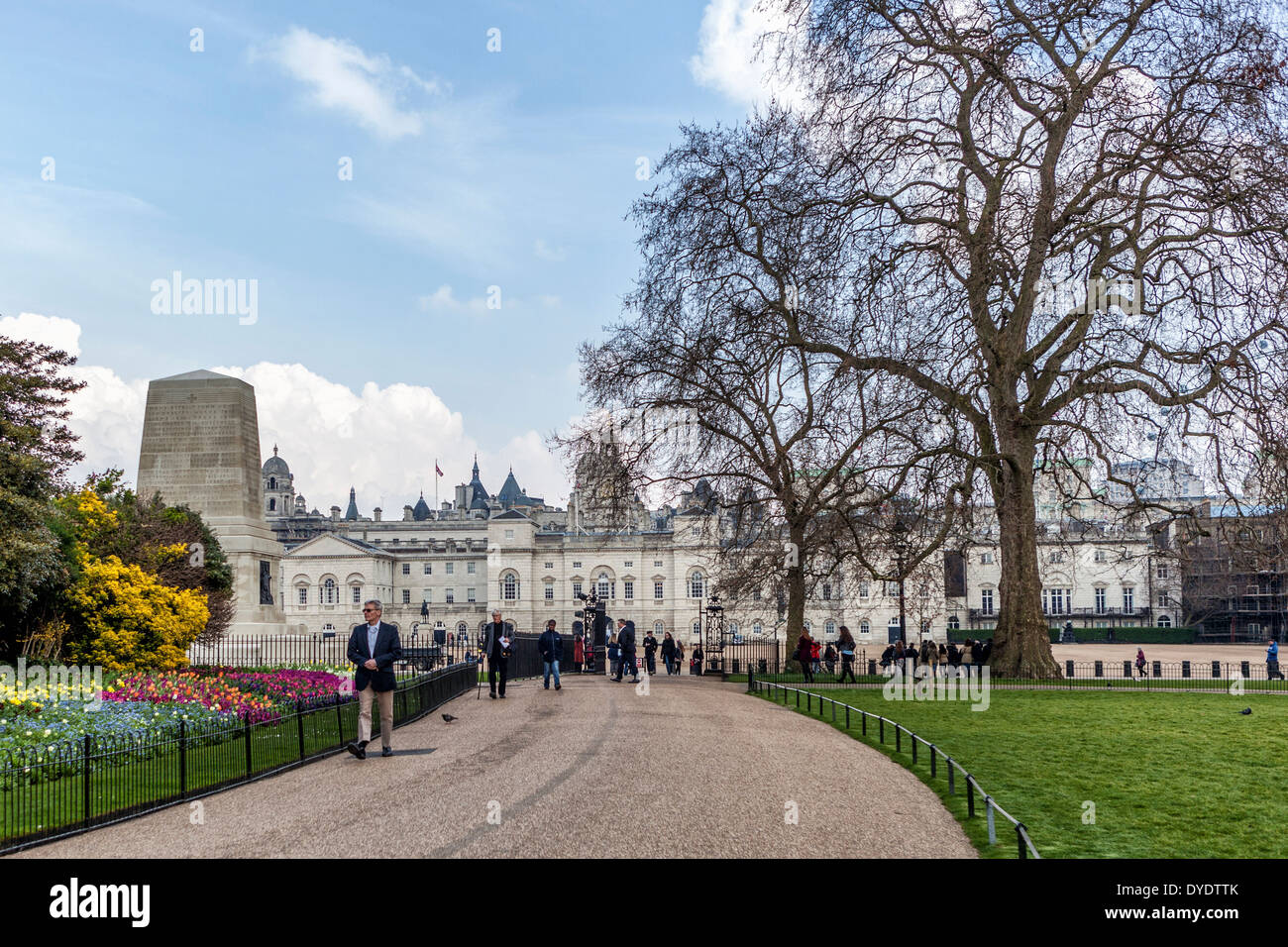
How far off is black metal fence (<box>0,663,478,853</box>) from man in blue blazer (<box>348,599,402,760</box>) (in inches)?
30.2

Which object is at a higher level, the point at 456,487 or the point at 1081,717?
the point at 456,487

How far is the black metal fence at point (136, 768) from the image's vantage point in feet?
32.7

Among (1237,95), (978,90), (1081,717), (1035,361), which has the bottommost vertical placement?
(1081,717)

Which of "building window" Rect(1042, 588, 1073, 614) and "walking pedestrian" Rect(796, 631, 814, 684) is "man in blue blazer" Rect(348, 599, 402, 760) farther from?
"building window" Rect(1042, 588, 1073, 614)

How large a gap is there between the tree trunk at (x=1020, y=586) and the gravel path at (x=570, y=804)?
40.2 feet

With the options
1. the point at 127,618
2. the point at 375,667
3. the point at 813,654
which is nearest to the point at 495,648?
the point at 127,618

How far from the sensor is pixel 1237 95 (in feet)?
74.1

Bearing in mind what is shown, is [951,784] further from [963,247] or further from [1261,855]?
[963,247]

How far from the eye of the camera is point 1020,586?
92.2 ft

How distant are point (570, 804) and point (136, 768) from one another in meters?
5.31

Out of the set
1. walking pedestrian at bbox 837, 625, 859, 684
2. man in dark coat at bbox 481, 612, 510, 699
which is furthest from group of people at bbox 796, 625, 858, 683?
man in dark coat at bbox 481, 612, 510, 699
